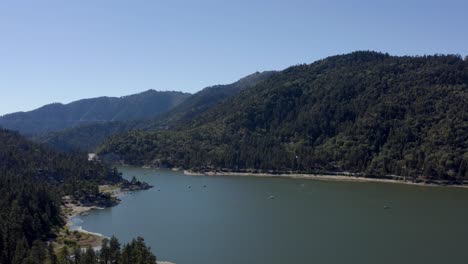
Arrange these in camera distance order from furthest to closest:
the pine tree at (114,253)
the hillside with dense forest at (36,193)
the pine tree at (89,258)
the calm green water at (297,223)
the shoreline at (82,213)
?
the shoreline at (82,213)
the calm green water at (297,223)
the hillside with dense forest at (36,193)
the pine tree at (114,253)
the pine tree at (89,258)

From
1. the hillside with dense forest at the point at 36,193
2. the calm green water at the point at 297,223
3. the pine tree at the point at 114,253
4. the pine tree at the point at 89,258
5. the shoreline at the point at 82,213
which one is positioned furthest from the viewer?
the shoreline at the point at 82,213

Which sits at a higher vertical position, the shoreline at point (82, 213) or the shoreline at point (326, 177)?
the shoreline at point (326, 177)

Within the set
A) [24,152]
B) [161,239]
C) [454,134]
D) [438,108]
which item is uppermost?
[438,108]

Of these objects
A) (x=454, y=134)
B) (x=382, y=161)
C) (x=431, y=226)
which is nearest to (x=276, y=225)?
(x=431, y=226)

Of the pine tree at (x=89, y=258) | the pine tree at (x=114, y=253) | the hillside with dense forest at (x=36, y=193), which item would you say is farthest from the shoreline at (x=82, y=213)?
the pine tree at (x=89, y=258)

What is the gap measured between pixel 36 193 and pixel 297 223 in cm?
5177

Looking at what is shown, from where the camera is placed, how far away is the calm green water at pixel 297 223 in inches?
2901

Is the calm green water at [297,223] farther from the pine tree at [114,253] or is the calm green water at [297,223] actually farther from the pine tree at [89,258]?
the pine tree at [89,258]

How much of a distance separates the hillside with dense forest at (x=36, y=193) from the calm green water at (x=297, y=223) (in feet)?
30.7

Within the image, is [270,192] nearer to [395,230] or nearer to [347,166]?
[347,166]

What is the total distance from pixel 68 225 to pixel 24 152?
3201 inches

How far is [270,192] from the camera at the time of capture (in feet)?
474

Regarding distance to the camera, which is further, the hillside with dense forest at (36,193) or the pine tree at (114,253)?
the hillside with dense forest at (36,193)

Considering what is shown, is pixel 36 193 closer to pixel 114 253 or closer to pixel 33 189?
pixel 33 189
